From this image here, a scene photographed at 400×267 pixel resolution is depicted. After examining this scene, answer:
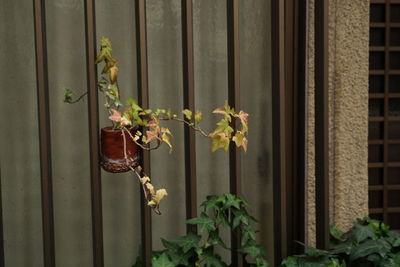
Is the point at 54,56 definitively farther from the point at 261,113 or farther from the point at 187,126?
the point at 261,113

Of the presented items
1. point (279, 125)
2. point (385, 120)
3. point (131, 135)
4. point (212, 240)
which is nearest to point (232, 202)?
point (212, 240)

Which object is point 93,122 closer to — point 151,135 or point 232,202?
point 151,135

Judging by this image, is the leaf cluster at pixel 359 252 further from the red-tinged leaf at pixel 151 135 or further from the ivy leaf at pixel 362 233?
the red-tinged leaf at pixel 151 135

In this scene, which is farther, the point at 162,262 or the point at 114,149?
the point at 162,262

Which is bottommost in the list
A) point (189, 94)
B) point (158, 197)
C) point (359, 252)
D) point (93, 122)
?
point (359, 252)

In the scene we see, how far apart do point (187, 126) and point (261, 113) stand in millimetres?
624

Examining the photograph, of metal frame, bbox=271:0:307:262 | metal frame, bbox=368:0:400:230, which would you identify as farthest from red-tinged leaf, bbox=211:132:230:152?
metal frame, bbox=368:0:400:230

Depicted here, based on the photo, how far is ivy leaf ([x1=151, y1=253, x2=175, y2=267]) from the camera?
2.31 m

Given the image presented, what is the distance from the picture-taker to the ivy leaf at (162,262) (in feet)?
7.57

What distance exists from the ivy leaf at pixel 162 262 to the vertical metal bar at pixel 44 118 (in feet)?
1.54

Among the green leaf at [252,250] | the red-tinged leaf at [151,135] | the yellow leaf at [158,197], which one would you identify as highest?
the red-tinged leaf at [151,135]

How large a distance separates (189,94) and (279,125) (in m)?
0.47

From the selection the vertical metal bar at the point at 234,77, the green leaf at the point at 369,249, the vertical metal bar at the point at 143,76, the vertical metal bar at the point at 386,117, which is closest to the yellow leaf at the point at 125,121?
the vertical metal bar at the point at 143,76

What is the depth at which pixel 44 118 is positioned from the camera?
2.25 metres
